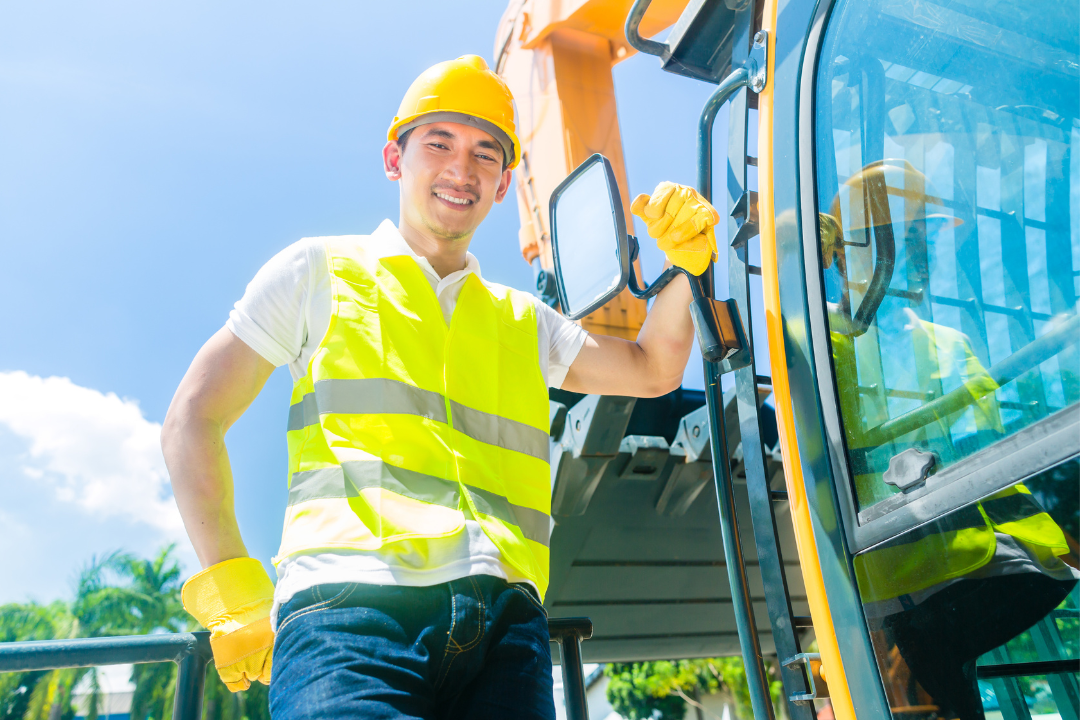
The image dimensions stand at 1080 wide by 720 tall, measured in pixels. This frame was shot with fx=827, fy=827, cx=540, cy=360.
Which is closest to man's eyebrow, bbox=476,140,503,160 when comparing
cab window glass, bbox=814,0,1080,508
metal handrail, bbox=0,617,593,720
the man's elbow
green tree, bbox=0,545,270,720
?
the man's elbow

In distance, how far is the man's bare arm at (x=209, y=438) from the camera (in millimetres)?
1604

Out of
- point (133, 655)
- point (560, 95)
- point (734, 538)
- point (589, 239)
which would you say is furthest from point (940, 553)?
point (560, 95)

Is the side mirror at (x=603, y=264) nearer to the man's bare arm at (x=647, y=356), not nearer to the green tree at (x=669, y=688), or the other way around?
the man's bare arm at (x=647, y=356)

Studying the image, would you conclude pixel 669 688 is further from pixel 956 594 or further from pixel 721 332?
pixel 956 594

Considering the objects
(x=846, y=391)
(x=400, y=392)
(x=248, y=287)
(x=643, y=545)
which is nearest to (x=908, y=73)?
Answer: (x=846, y=391)

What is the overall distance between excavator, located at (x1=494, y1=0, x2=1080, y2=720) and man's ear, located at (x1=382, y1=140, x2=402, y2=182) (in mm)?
448

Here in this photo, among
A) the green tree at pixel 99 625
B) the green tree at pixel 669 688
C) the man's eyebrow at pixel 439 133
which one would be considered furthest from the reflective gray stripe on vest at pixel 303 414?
the green tree at pixel 669 688

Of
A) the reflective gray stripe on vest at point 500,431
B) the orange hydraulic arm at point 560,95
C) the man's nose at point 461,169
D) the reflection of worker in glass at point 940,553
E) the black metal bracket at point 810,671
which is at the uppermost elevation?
the orange hydraulic arm at point 560,95

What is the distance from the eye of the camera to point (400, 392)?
154cm

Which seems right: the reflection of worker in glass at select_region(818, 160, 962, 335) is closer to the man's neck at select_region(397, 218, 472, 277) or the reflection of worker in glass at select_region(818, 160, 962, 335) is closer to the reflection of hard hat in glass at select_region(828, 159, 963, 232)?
the reflection of hard hat in glass at select_region(828, 159, 963, 232)

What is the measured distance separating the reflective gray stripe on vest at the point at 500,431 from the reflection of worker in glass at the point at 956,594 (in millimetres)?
717

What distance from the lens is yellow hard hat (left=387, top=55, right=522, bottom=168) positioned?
1891mm

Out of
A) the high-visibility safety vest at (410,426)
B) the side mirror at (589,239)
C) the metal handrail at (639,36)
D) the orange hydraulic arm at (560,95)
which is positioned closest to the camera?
the high-visibility safety vest at (410,426)

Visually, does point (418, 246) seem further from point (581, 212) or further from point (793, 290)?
point (793, 290)
